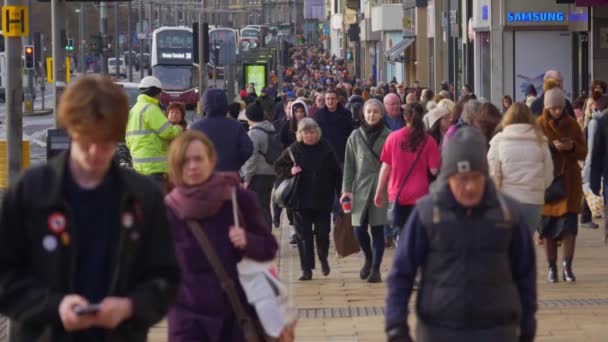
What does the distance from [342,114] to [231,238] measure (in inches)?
407

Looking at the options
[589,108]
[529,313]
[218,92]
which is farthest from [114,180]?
[589,108]

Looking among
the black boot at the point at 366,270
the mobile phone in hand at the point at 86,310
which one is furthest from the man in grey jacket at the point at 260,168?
the mobile phone in hand at the point at 86,310

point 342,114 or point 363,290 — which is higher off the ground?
point 342,114

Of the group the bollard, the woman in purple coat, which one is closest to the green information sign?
the bollard

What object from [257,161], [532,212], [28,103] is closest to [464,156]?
[532,212]

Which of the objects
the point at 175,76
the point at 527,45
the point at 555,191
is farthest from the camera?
the point at 175,76

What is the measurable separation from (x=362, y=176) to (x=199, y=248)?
6.83 meters

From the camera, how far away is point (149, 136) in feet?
47.2

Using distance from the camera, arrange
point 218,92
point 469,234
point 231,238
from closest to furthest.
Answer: point 469,234 → point 231,238 → point 218,92

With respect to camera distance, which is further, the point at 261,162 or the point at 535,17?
the point at 535,17

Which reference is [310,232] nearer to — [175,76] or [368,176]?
[368,176]

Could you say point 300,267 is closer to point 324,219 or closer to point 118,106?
point 324,219

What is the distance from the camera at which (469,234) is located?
18.5 feet

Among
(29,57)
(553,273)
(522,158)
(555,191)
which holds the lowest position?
(553,273)
